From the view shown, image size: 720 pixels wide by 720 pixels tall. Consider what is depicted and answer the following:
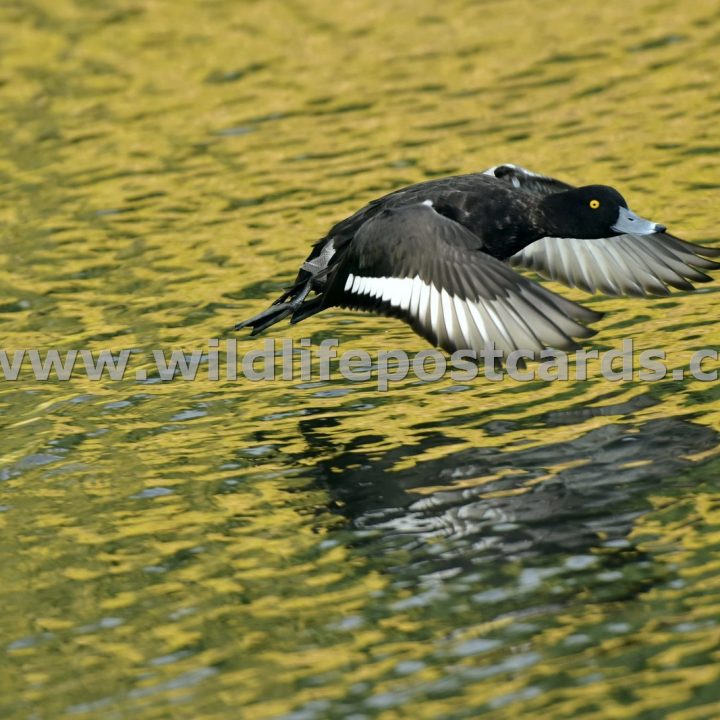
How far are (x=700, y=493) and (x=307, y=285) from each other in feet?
12.0

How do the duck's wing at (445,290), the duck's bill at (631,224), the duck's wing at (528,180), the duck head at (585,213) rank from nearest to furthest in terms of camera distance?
the duck's wing at (445,290), the duck's bill at (631,224), the duck head at (585,213), the duck's wing at (528,180)

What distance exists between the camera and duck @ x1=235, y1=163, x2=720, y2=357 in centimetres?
905

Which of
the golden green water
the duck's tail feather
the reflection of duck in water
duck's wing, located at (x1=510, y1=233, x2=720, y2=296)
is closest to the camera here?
the golden green water

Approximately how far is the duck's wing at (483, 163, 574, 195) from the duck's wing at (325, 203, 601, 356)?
1807mm

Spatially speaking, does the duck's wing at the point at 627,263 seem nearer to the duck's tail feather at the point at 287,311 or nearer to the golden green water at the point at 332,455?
the golden green water at the point at 332,455

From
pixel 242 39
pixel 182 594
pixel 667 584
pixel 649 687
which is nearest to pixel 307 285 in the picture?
pixel 182 594

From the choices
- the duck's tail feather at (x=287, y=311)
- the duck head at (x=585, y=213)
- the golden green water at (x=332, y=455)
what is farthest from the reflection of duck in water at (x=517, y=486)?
the duck head at (x=585, y=213)

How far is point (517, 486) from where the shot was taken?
8.74m

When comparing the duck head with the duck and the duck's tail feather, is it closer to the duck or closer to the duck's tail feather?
the duck

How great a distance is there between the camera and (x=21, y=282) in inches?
545

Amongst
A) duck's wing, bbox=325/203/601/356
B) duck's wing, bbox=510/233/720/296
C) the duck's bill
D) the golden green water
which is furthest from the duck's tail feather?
the duck's bill

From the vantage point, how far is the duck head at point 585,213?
1079 cm

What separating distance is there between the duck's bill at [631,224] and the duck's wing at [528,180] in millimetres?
874

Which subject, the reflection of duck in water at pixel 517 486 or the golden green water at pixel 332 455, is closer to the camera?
the golden green water at pixel 332 455
